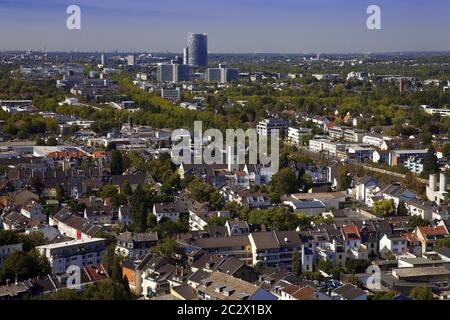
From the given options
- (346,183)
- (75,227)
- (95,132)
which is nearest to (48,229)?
(75,227)

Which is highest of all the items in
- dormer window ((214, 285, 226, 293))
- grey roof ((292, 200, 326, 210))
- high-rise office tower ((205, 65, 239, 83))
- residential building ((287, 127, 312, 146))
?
high-rise office tower ((205, 65, 239, 83))

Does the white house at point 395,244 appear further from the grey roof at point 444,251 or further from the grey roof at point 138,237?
the grey roof at point 138,237

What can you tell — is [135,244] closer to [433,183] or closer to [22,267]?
[22,267]

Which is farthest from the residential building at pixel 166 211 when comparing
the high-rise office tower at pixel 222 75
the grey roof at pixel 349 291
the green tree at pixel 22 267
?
the high-rise office tower at pixel 222 75

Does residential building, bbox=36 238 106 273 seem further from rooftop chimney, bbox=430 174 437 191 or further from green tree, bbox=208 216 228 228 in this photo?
rooftop chimney, bbox=430 174 437 191

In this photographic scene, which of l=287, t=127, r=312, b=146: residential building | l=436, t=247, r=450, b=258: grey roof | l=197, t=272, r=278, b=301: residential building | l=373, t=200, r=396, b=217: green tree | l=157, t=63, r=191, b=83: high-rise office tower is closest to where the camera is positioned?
l=197, t=272, r=278, b=301: residential building

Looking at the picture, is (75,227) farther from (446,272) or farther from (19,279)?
(446,272)

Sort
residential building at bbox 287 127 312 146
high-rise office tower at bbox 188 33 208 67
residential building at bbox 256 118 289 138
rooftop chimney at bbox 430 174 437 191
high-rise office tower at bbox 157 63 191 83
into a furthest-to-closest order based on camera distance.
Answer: high-rise office tower at bbox 188 33 208 67
high-rise office tower at bbox 157 63 191 83
residential building at bbox 256 118 289 138
residential building at bbox 287 127 312 146
rooftop chimney at bbox 430 174 437 191

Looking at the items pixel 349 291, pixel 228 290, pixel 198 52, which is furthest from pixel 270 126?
pixel 198 52

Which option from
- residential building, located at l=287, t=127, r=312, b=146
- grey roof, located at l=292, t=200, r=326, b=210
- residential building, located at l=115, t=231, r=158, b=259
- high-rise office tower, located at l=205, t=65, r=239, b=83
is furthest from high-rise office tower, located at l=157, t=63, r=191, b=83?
residential building, located at l=115, t=231, r=158, b=259

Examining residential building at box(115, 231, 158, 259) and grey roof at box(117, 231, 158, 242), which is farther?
grey roof at box(117, 231, 158, 242)
